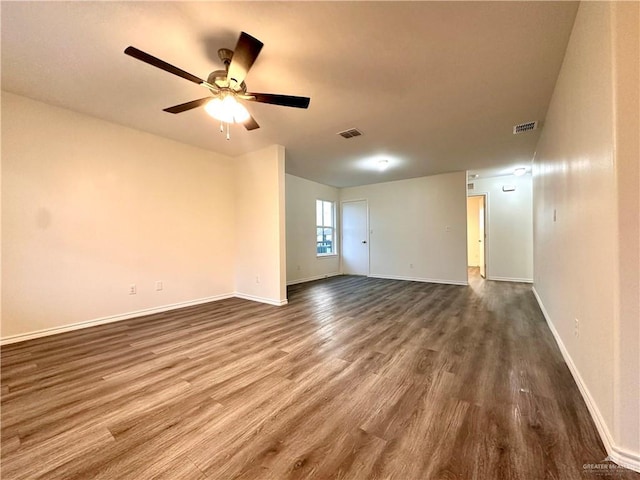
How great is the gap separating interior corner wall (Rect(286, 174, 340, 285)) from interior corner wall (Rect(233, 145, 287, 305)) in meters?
1.39

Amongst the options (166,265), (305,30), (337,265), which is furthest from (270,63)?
(337,265)

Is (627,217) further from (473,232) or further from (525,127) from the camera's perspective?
(473,232)

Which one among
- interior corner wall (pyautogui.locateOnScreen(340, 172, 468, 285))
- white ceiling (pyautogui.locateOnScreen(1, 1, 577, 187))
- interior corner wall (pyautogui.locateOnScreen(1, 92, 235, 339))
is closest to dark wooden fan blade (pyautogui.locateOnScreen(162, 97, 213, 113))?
white ceiling (pyautogui.locateOnScreen(1, 1, 577, 187))

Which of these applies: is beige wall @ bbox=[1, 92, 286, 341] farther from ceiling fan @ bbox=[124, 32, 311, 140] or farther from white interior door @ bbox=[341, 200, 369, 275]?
white interior door @ bbox=[341, 200, 369, 275]

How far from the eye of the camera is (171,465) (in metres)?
1.19

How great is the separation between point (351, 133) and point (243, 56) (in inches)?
83.9

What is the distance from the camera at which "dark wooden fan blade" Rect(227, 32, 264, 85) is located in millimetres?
1574

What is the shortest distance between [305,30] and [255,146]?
256 centimetres

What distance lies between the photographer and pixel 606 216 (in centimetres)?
129

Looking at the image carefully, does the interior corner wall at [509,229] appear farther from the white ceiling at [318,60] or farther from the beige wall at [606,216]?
the beige wall at [606,216]

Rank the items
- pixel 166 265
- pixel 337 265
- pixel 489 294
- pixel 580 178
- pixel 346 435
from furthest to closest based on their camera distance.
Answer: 1. pixel 337 265
2. pixel 489 294
3. pixel 166 265
4. pixel 580 178
5. pixel 346 435

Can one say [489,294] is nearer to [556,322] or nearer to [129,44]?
[556,322]

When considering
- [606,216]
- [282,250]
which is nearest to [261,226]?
[282,250]

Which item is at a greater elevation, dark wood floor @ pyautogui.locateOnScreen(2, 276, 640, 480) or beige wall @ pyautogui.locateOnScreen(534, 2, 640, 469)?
beige wall @ pyautogui.locateOnScreen(534, 2, 640, 469)
